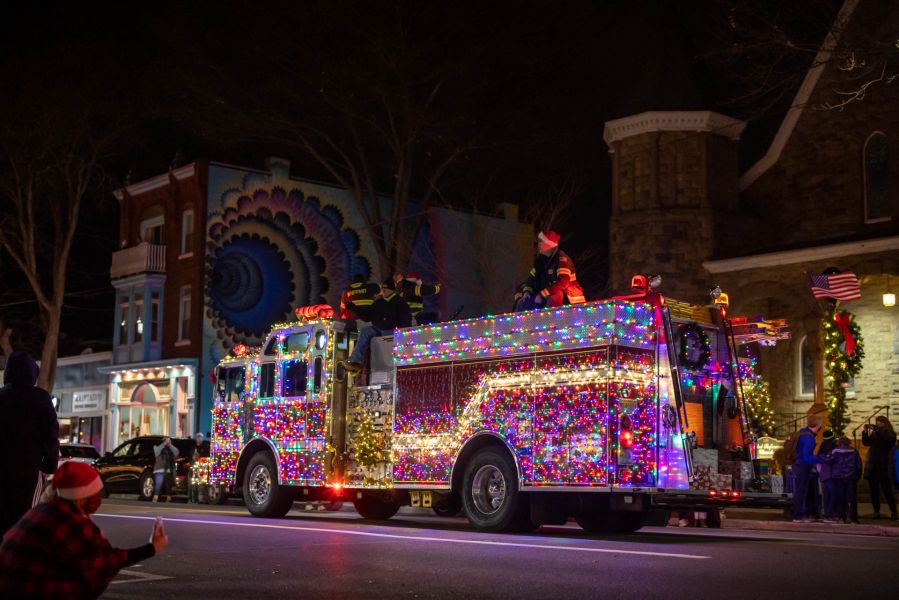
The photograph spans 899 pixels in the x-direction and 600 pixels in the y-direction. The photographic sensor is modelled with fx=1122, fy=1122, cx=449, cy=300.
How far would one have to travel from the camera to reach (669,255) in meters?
32.2

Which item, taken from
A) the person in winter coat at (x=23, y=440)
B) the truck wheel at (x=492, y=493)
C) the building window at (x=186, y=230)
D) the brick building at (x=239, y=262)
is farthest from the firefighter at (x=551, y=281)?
the building window at (x=186, y=230)

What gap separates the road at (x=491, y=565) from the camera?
8.52m

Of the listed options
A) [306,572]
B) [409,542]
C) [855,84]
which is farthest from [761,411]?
[855,84]

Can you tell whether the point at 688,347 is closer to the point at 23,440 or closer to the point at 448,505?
the point at 448,505

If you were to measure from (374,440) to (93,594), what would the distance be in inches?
412

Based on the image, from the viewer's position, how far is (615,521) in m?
14.8

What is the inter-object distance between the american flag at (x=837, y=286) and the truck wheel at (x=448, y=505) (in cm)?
1258

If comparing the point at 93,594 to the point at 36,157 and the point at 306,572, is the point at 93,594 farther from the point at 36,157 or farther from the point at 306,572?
the point at 36,157

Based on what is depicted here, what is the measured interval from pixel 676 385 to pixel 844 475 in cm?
602

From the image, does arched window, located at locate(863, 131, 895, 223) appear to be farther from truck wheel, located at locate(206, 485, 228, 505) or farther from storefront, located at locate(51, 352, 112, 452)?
storefront, located at locate(51, 352, 112, 452)

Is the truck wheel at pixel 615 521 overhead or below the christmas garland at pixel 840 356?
below

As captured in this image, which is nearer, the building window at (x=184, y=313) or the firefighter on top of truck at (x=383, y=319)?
the firefighter on top of truck at (x=383, y=319)

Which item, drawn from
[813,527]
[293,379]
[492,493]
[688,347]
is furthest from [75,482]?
[813,527]

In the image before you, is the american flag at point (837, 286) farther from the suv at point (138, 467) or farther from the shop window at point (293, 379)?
the suv at point (138, 467)
